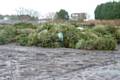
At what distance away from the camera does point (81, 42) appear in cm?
1470

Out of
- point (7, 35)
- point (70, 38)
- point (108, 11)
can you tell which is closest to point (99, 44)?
point (70, 38)

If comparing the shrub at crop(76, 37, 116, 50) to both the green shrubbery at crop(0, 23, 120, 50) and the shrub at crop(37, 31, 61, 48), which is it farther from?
the shrub at crop(37, 31, 61, 48)

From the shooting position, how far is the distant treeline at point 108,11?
30.3 m

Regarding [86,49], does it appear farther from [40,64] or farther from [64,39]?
[40,64]

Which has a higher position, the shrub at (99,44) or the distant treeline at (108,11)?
the distant treeline at (108,11)

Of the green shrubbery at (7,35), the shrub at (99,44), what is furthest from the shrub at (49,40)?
the green shrubbery at (7,35)

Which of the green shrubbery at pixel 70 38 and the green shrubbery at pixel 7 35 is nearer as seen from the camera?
the green shrubbery at pixel 70 38

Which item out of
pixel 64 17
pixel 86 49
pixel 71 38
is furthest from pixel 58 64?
pixel 64 17

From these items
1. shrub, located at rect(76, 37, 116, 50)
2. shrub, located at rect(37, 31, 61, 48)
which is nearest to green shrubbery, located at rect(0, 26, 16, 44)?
shrub, located at rect(37, 31, 61, 48)

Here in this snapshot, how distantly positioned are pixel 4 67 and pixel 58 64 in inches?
65.0

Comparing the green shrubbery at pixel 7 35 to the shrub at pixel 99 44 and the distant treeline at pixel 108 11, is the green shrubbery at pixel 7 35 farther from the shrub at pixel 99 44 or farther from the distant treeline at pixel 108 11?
the distant treeline at pixel 108 11

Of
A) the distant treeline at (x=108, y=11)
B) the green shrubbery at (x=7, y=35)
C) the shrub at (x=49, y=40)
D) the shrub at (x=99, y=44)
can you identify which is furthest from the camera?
the distant treeline at (x=108, y=11)

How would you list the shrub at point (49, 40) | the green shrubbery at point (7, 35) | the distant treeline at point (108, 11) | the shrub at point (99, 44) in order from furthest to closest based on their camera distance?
1. the distant treeline at point (108, 11)
2. the green shrubbery at point (7, 35)
3. the shrub at point (49, 40)
4. the shrub at point (99, 44)

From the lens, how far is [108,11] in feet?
103
